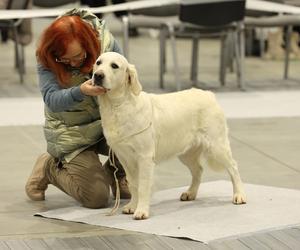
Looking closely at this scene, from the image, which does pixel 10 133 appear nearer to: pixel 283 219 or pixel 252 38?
pixel 283 219

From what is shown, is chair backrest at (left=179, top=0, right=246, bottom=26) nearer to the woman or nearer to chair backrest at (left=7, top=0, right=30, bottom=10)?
chair backrest at (left=7, top=0, right=30, bottom=10)

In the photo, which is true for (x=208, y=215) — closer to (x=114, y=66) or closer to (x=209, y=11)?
(x=114, y=66)

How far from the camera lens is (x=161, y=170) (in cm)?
495

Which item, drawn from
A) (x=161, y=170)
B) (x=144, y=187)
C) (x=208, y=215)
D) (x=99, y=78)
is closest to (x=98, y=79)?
(x=99, y=78)

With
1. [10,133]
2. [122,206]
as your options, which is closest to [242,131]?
[10,133]

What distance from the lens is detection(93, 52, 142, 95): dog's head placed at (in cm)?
365

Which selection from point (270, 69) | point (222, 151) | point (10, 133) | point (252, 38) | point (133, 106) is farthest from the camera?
point (252, 38)

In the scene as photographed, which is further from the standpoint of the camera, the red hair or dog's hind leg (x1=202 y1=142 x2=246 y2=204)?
dog's hind leg (x1=202 y1=142 x2=246 y2=204)

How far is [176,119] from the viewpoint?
3990mm

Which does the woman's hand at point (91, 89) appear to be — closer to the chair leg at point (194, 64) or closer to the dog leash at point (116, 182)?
the dog leash at point (116, 182)

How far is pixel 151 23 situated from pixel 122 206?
3.84 m

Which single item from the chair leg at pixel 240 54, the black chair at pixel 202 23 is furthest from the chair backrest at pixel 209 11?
the chair leg at pixel 240 54

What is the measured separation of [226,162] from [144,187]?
1.68 feet

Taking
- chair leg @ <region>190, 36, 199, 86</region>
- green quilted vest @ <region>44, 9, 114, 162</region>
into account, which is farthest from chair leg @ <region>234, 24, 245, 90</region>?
green quilted vest @ <region>44, 9, 114, 162</region>
